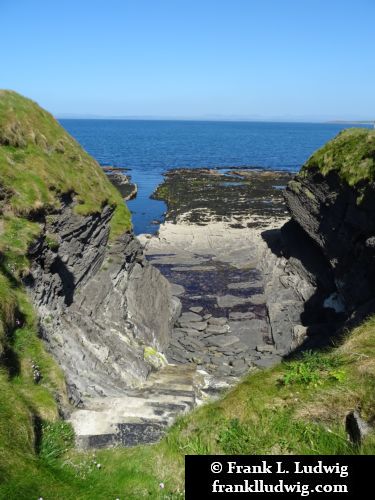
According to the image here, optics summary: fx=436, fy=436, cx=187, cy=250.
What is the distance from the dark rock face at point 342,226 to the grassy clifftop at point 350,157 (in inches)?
25.7

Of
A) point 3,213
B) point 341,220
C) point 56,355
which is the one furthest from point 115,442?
point 341,220

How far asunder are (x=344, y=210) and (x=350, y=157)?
432cm

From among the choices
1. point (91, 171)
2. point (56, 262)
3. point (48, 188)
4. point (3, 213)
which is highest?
point (91, 171)

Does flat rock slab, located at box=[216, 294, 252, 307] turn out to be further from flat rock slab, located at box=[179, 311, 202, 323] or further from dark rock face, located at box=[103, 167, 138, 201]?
dark rock face, located at box=[103, 167, 138, 201]

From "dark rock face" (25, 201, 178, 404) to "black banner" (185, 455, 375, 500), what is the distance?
7.71 metres

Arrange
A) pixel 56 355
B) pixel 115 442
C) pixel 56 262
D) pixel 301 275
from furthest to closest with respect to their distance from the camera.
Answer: pixel 301 275
pixel 56 262
pixel 56 355
pixel 115 442

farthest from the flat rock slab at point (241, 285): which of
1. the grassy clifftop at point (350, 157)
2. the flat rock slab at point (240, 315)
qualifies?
the grassy clifftop at point (350, 157)

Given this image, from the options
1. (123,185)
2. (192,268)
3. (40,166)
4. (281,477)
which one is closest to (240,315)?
(192,268)

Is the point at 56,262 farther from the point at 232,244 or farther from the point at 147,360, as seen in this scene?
the point at 232,244

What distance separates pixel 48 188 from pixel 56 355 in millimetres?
7921

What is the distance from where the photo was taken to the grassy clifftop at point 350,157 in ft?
97.2

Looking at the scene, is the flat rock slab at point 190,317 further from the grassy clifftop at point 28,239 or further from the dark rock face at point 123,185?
the dark rock face at point 123,185

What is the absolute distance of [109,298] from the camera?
24.3 metres

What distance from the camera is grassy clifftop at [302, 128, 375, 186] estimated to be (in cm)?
2964
